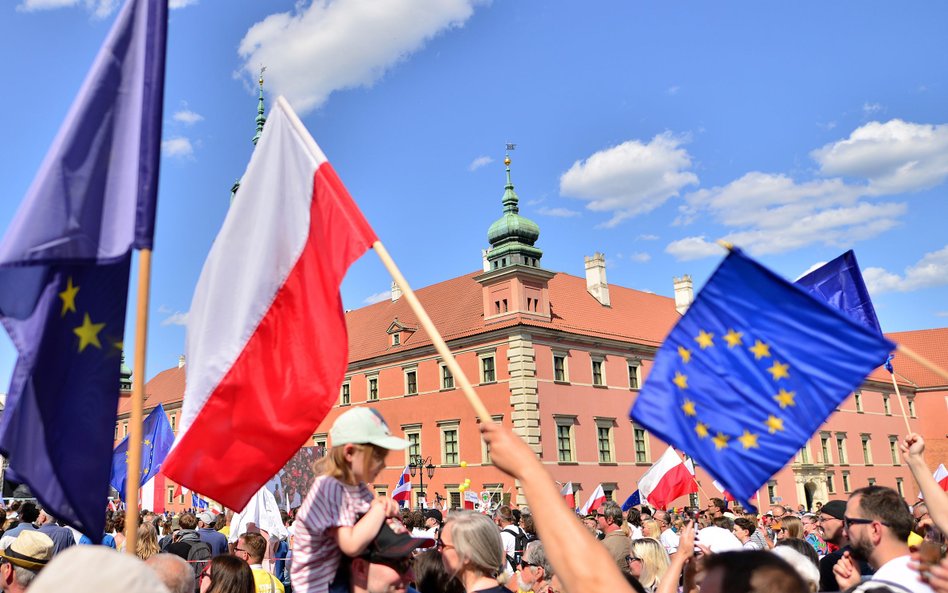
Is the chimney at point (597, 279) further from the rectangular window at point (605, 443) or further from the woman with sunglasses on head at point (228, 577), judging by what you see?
the woman with sunglasses on head at point (228, 577)

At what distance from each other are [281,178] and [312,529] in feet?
7.22

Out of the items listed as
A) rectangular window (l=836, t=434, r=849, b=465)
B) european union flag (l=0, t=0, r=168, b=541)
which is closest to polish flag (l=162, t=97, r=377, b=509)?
european union flag (l=0, t=0, r=168, b=541)

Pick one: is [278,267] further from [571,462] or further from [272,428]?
[571,462]

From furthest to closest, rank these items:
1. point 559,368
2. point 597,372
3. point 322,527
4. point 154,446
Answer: point 597,372
point 559,368
point 154,446
point 322,527

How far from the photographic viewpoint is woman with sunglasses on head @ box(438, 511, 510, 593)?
3.65 metres

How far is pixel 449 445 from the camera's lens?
37844 millimetres

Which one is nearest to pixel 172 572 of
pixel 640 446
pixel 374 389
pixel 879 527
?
pixel 879 527

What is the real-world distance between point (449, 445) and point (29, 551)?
112ft

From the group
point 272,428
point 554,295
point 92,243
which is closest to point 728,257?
point 272,428

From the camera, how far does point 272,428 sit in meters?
4.14

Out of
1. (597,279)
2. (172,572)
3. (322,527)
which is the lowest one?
(172,572)

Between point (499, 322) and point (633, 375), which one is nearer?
point (499, 322)

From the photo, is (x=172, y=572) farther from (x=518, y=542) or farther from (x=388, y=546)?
(x=518, y=542)

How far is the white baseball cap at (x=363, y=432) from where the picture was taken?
121 inches
